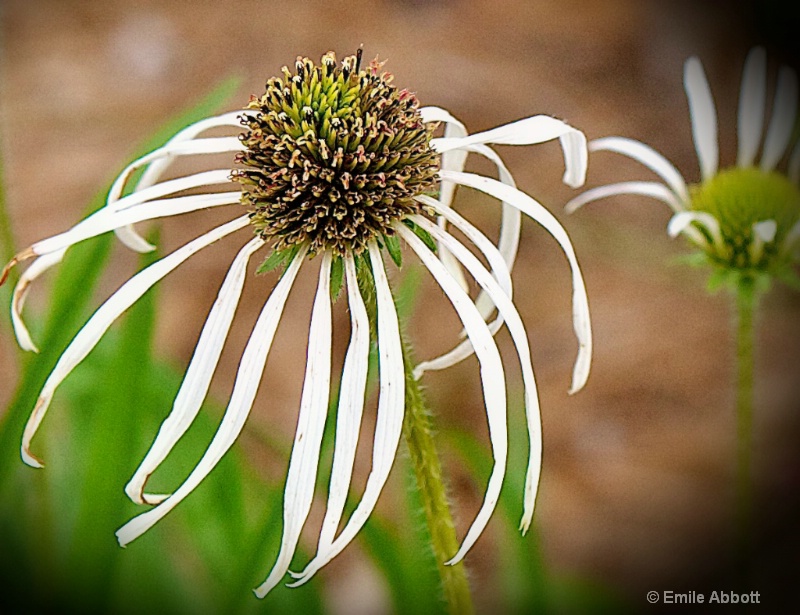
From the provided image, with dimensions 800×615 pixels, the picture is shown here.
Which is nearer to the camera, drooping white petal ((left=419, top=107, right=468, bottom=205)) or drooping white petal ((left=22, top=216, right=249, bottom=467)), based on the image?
drooping white petal ((left=22, top=216, right=249, bottom=467))

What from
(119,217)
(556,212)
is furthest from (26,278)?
(556,212)

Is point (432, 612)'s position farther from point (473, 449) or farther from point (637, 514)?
point (637, 514)

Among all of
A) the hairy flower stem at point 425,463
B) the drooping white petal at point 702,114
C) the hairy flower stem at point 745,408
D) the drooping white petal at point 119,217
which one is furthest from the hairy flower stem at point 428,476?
the drooping white petal at point 702,114

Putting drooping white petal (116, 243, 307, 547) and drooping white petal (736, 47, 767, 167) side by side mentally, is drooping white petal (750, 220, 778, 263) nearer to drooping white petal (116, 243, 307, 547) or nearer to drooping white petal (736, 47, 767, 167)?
drooping white petal (736, 47, 767, 167)

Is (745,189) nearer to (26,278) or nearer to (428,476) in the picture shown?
(428,476)

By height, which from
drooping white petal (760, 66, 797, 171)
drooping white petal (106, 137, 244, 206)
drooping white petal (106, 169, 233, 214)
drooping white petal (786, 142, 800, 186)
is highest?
drooping white petal (760, 66, 797, 171)

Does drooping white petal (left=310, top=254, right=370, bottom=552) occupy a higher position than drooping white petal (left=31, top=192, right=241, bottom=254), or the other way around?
drooping white petal (left=31, top=192, right=241, bottom=254)

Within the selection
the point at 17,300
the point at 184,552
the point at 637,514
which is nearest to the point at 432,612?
the point at 184,552

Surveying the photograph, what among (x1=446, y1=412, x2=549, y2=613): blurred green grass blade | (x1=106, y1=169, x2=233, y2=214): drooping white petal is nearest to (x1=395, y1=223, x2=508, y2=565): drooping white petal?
(x1=106, y1=169, x2=233, y2=214): drooping white petal

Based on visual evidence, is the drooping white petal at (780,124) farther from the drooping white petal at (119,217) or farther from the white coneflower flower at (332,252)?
the drooping white petal at (119,217)
